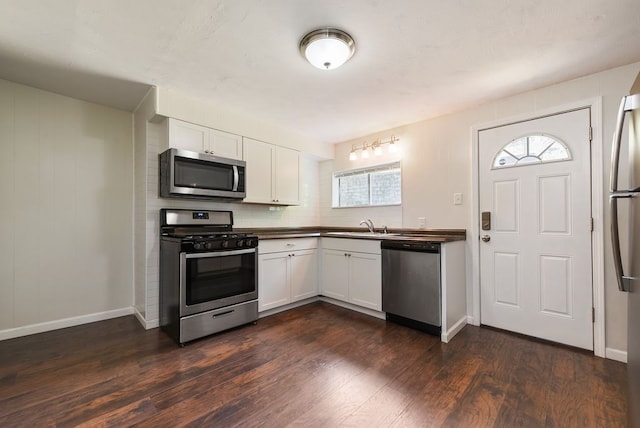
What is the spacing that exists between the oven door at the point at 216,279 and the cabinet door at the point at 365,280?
1.11 m

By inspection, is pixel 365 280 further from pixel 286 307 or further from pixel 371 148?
pixel 371 148

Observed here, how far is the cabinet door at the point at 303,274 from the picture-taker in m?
3.34

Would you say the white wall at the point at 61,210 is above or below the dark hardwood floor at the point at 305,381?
above

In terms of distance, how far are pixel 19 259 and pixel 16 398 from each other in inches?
58.4

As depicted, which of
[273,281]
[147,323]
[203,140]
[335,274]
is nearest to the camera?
[147,323]

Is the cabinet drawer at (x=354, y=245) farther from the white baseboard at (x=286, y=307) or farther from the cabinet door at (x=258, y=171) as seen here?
the cabinet door at (x=258, y=171)

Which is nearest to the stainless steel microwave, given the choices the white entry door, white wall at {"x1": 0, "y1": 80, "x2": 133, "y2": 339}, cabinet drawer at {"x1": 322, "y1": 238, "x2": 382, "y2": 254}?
white wall at {"x1": 0, "y1": 80, "x2": 133, "y2": 339}

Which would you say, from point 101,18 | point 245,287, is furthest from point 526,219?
point 101,18

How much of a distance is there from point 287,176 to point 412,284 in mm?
2096

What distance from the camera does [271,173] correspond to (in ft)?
11.7

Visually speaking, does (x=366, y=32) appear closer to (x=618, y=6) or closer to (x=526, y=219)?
(x=618, y=6)

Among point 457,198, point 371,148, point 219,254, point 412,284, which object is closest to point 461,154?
point 457,198

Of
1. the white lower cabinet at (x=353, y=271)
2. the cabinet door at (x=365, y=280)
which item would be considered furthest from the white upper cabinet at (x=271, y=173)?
the cabinet door at (x=365, y=280)

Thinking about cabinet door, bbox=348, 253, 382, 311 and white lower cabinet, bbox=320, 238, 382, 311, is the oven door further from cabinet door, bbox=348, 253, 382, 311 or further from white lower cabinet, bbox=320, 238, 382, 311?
cabinet door, bbox=348, 253, 382, 311
